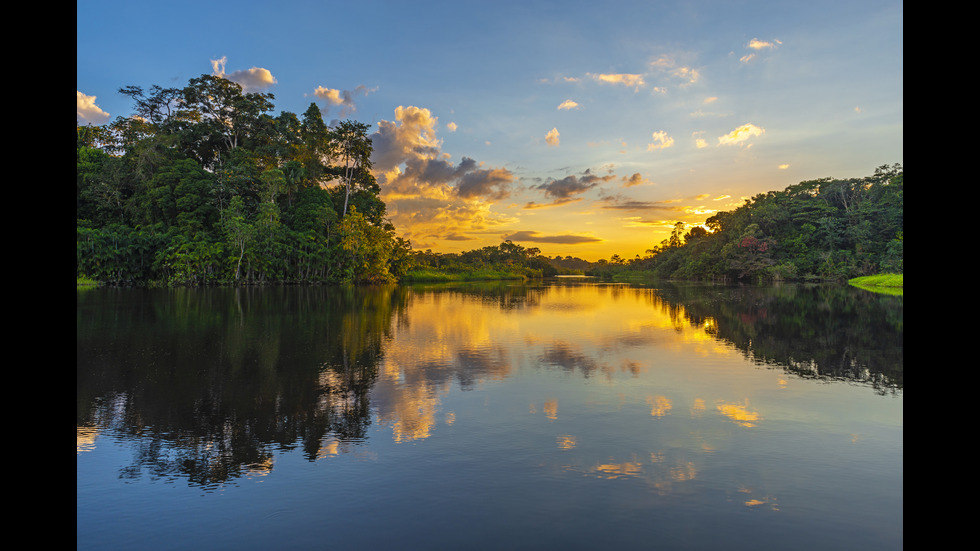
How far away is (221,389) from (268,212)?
40.3m

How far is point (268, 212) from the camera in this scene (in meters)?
44.5

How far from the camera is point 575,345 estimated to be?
13539 mm

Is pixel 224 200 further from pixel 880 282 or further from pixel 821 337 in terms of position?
pixel 880 282

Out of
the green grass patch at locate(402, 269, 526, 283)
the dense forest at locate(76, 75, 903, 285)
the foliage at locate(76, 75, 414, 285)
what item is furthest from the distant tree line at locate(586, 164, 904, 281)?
the foliage at locate(76, 75, 414, 285)

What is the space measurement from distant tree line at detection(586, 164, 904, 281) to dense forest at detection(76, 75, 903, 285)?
175 mm

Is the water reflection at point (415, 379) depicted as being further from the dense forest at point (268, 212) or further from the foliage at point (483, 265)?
the foliage at point (483, 265)

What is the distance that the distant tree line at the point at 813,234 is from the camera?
55625mm

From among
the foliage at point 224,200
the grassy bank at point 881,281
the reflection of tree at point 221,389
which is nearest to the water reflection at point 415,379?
the reflection of tree at point 221,389

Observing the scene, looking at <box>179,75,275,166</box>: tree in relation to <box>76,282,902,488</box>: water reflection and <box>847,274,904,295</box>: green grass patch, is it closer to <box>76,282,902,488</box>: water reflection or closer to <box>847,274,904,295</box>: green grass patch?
<box>76,282,902,488</box>: water reflection

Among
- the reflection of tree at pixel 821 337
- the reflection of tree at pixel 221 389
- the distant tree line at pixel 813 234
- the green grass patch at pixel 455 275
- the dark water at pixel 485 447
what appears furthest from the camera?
the green grass patch at pixel 455 275

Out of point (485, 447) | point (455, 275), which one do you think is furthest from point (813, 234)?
point (485, 447)

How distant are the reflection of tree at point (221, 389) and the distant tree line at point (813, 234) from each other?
192ft
